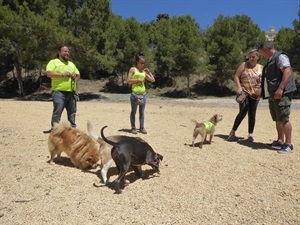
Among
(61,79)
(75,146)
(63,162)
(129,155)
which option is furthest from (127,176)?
(61,79)

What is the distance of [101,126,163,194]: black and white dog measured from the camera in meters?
4.69

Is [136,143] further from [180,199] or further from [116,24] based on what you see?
[116,24]

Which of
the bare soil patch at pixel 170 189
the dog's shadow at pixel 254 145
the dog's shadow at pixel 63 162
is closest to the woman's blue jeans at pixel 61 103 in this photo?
the bare soil patch at pixel 170 189

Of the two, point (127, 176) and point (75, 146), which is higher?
point (75, 146)

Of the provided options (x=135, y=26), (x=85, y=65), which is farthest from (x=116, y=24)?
(x=85, y=65)

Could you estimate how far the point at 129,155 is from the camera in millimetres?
4762

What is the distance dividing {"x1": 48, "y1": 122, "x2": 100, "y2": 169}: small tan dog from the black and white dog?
0.90m

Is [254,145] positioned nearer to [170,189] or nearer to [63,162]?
[170,189]

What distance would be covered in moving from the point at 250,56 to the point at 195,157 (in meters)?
2.57

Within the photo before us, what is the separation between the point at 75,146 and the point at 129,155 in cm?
133

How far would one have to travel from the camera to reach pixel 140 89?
8117 mm

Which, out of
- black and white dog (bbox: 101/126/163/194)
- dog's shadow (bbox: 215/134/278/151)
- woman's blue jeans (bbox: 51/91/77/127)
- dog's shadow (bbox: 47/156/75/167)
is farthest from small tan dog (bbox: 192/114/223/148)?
woman's blue jeans (bbox: 51/91/77/127)

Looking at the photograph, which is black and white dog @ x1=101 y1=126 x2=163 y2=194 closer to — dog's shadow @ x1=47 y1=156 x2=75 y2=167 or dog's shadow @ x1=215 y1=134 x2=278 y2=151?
dog's shadow @ x1=47 y1=156 x2=75 y2=167

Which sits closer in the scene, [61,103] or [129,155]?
[129,155]
